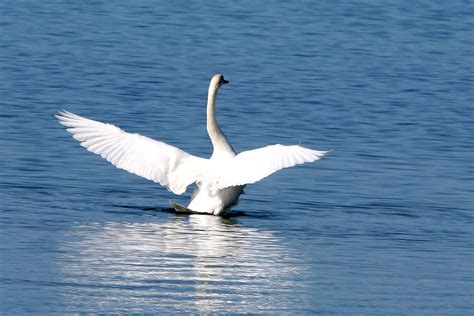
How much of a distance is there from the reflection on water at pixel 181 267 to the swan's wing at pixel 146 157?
1.79ft

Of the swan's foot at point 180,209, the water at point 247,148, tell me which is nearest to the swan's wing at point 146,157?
the swan's foot at point 180,209

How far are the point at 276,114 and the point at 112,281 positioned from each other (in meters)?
9.56

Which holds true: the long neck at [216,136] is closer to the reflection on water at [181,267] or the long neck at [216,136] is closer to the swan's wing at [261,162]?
the swan's wing at [261,162]

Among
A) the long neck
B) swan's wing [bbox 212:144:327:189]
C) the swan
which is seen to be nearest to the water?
the swan

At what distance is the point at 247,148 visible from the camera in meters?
17.1

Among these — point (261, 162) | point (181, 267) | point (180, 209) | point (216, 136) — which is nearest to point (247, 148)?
point (216, 136)

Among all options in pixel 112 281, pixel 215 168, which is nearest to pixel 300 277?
pixel 112 281

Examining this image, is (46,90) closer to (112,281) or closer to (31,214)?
(31,214)

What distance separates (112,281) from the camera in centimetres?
1042

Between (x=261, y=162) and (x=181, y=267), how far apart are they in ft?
7.82

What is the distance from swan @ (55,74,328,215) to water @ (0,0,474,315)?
0.29 meters

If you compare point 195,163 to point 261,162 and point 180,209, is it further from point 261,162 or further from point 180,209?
point 261,162

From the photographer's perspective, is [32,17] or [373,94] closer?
[373,94]

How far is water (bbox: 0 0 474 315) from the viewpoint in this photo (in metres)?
10.5
